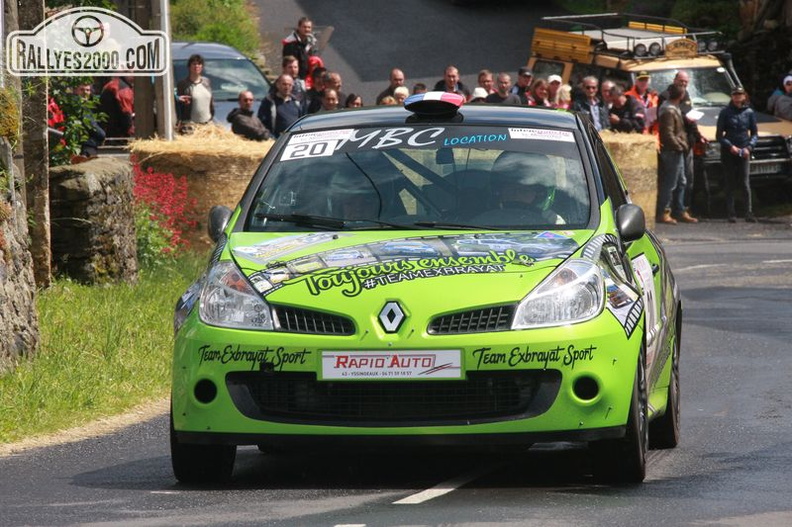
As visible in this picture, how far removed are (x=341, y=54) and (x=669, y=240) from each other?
671 inches

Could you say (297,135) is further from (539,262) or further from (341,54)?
(341,54)

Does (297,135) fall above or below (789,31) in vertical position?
above

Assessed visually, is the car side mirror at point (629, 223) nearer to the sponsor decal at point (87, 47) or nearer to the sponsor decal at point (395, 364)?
the sponsor decal at point (395, 364)

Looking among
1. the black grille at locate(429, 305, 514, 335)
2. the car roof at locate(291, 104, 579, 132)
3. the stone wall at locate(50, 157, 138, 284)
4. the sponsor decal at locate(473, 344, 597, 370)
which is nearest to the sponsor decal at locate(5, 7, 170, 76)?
the stone wall at locate(50, 157, 138, 284)

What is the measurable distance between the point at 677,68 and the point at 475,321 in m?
21.7

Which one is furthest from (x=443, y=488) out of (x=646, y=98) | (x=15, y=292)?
(x=646, y=98)

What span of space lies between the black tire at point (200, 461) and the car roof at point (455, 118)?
6.38ft

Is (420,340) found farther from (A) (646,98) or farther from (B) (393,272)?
(A) (646,98)

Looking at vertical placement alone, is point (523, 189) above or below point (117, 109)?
above

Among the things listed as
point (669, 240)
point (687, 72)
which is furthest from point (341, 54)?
point (669, 240)

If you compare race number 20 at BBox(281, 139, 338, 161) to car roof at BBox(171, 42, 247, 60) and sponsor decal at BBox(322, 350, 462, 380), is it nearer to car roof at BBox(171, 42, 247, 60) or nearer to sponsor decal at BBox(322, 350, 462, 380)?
sponsor decal at BBox(322, 350, 462, 380)

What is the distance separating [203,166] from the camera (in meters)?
19.6

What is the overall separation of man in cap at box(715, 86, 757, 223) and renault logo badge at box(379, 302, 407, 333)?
20.3 m

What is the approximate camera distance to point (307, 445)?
7.73 meters
